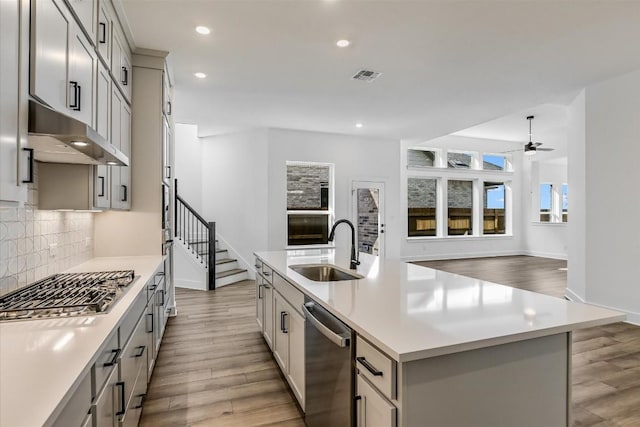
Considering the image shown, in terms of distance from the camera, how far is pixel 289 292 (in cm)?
238

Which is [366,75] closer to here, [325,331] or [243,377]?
[325,331]

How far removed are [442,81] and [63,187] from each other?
13.5 feet

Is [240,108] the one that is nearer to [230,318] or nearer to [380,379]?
[230,318]

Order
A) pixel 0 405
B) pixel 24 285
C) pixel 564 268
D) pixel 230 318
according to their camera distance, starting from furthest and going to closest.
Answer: pixel 564 268 → pixel 230 318 → pixel 24 285 → pixel 0 405

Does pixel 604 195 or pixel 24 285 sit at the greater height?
pixel 604 195

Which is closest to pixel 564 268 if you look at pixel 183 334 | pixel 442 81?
pixel 442 81

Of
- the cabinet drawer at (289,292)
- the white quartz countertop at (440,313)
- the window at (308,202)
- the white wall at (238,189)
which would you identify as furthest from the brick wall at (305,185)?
the white quartz countertop at (440,313)

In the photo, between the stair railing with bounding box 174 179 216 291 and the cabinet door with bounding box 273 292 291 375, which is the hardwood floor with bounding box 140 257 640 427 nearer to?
the cabinet door with bounding box 273 292 291 375

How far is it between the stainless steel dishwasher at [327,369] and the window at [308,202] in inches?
203

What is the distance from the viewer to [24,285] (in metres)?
1.95

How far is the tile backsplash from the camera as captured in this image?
1.79 m

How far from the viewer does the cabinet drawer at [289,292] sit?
7.04 ft

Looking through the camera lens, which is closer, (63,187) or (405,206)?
(63,187)

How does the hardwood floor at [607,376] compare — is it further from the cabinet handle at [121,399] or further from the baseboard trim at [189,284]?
the baseboard trim at [189,284]
